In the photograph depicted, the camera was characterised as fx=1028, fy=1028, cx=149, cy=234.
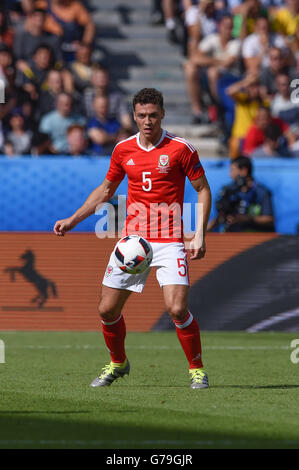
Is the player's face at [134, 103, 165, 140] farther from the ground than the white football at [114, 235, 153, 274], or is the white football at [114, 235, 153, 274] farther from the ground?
the player's face at [134, 103, 165, 140]

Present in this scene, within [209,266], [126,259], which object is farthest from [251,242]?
[126,259]

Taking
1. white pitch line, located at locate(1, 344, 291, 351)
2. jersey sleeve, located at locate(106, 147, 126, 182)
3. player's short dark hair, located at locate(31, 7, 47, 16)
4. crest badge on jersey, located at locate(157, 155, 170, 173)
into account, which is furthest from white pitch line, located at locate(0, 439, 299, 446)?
player's short dark hair, located at locate(31, 7, 47, 16)

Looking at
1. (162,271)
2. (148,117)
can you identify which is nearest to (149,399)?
(162,271)

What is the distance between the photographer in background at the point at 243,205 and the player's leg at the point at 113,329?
207 inches

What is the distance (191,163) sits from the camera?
777cm

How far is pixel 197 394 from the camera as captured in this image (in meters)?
7.44

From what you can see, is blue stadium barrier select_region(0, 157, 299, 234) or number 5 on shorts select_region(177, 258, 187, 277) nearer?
number 5 on shorts select_region(177, 258, 187, 277)

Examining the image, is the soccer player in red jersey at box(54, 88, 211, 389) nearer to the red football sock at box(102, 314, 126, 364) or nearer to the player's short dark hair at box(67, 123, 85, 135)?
the red football sock at box(102, 314, 126, 364)

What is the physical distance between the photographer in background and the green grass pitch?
2114 mm

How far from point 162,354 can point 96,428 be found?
4460 millimetres

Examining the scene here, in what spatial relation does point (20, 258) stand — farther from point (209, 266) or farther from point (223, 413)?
point (223, 413)

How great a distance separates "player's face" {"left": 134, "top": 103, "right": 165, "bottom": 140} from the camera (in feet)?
24.9

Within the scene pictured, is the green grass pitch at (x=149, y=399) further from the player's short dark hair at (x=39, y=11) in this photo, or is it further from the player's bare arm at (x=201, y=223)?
the player's short dark hair at (x=39, y=11)

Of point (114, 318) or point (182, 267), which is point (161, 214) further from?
point (114, 318)
